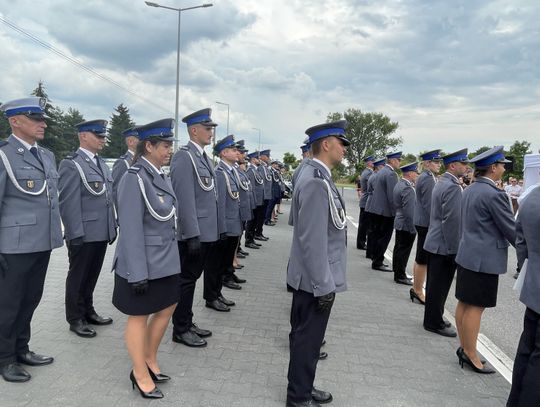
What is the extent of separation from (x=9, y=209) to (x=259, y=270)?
15.8ft

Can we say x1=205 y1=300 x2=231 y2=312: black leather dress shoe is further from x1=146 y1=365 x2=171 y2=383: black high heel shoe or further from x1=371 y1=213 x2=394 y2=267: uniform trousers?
x1=371 y1=213 x2=394 y2=267: uniform trousers

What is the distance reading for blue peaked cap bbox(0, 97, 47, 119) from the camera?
331 centimetres

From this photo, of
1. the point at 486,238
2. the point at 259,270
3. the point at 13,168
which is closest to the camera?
the point at 13,168

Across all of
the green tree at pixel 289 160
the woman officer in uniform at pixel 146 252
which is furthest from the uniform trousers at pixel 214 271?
the green tree at pixel 289 160

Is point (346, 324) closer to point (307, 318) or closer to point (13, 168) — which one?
point (307, 318)

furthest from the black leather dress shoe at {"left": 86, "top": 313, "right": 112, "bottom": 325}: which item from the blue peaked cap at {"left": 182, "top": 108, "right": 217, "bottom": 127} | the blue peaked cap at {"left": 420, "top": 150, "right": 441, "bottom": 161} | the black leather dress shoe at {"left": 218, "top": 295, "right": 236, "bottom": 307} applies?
the blue peaked cap at {"left": 420, "top": 150, "right": 441, "bottom": 161}

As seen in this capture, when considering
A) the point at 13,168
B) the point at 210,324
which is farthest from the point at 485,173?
the point at 13,168

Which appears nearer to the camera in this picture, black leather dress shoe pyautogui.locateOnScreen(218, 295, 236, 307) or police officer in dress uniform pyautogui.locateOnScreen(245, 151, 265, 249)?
black leather dress shoe pyautogui.locateOnScreen(218, 295, 236, 307)

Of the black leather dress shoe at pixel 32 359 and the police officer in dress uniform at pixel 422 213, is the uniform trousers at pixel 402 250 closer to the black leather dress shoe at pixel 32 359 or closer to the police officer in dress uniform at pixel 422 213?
the police officer in dress uniform at pixel 422 213

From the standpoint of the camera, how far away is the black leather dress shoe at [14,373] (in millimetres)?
3172

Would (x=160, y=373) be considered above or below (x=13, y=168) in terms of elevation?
below

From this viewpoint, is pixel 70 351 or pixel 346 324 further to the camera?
pixel 346 324

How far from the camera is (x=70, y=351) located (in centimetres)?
374

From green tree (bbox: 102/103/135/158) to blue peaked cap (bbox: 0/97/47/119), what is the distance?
2731 inches
